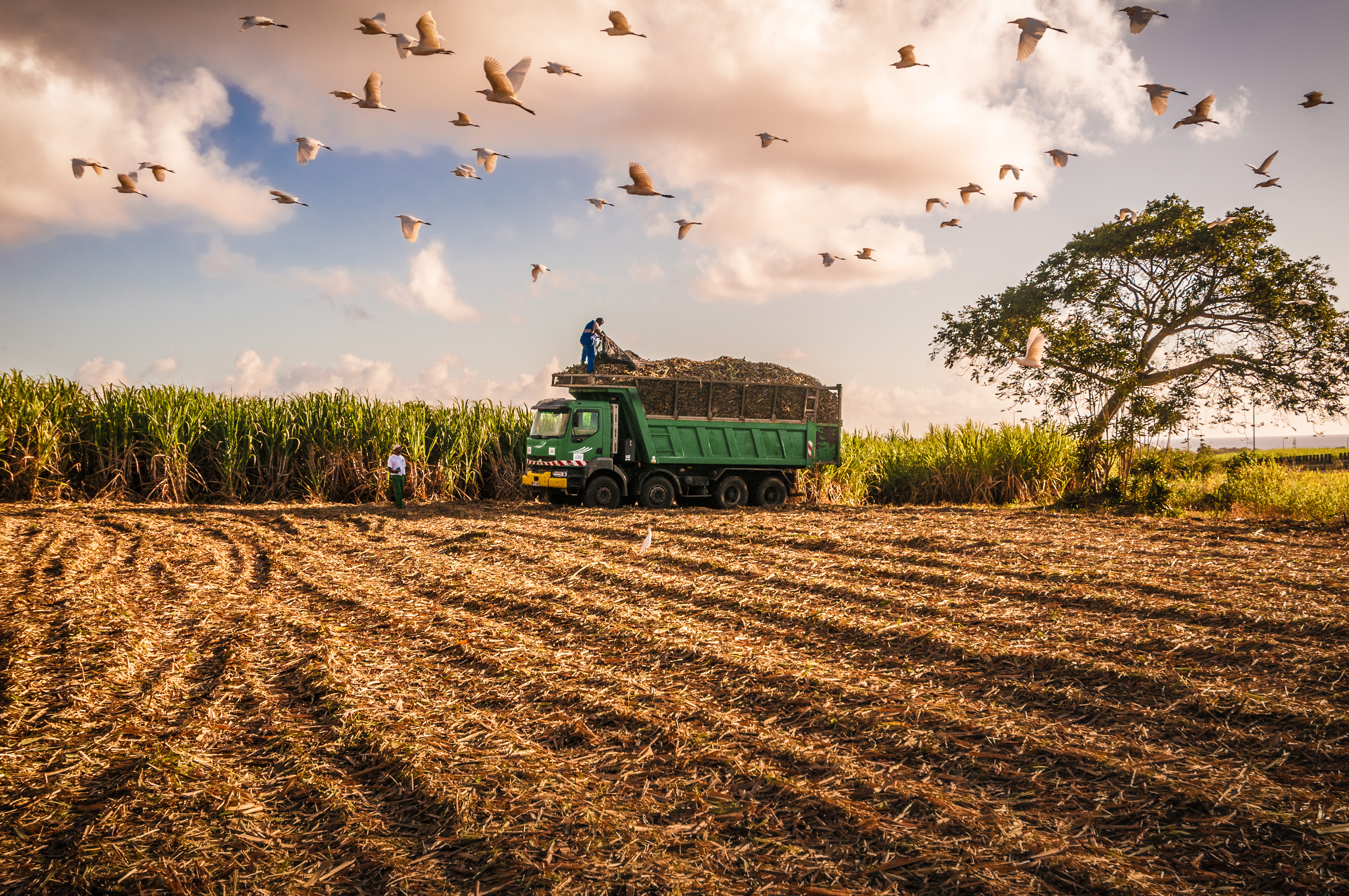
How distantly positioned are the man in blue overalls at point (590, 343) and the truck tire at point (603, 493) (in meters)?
2.25

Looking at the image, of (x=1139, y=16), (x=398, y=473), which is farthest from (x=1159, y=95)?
(x=398, y=473)

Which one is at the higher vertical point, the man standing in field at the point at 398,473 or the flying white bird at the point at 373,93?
the flying white bird at the point at 373,93

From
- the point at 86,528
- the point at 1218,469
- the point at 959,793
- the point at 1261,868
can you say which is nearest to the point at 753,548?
the point at 959,793

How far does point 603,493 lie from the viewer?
16078 millimetres

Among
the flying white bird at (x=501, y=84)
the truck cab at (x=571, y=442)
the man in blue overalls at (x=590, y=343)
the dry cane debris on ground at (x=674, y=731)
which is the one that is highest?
the flying white bird at (x=501, y=84)

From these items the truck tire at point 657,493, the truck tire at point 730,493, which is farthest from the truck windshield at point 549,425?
the truck tire at point 730,493

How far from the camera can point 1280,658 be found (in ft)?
18.3

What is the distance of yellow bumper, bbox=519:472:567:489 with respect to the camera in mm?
15836

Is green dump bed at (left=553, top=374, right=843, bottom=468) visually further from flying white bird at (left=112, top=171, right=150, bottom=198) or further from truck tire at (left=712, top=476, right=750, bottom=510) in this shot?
flying white bird at (left=112, top=171, right=150, bottom=198)

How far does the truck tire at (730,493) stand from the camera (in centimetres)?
1697

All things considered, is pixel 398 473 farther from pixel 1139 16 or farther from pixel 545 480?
pixel 1139 16

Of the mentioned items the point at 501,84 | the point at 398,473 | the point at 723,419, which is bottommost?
the point at 398,473

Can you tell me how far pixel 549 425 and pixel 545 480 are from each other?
3.76 ft

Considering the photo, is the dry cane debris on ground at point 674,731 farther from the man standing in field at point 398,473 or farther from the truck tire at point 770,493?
the truck tire at point 770,493
